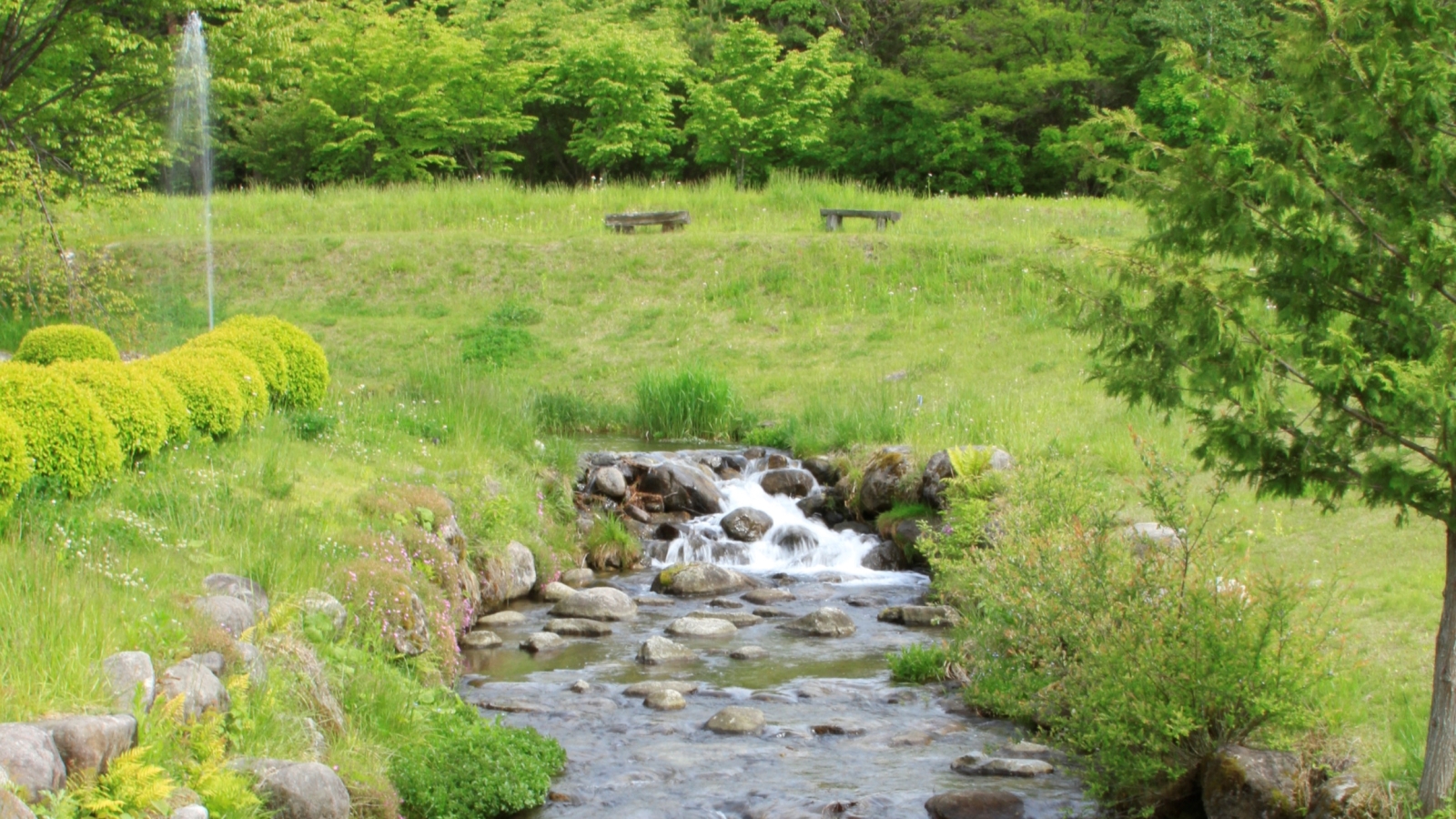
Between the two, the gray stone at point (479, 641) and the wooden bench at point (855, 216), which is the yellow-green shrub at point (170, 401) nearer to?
the gray stone at point (479, 641)

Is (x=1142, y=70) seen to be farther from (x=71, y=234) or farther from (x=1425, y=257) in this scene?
(x=1425, y=257)

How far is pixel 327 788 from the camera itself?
231 inches

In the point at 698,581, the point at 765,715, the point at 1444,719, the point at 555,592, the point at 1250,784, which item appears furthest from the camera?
the point at 698,581

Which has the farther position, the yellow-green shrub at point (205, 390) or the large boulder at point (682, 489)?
the large boulder at point (682, 489)

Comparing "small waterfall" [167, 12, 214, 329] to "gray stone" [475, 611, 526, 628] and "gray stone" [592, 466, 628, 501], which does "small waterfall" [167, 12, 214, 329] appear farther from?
"gray stone" [475, 611, 526, 628]

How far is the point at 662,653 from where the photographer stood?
961cm

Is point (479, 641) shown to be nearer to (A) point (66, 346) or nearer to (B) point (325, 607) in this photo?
(B) point (325, 607)

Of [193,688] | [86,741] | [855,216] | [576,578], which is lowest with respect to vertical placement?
[576,578]

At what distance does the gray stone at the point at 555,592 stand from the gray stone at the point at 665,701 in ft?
9.01

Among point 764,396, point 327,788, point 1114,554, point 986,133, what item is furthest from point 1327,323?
point 986,133

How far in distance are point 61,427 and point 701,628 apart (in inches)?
192

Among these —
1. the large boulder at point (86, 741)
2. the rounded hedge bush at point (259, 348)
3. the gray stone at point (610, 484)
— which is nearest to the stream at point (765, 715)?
the gray stone at point (610, 484)

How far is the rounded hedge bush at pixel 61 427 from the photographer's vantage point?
787 cm

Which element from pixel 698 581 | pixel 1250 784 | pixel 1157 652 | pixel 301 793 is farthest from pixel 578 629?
A: pixel 1250 784
